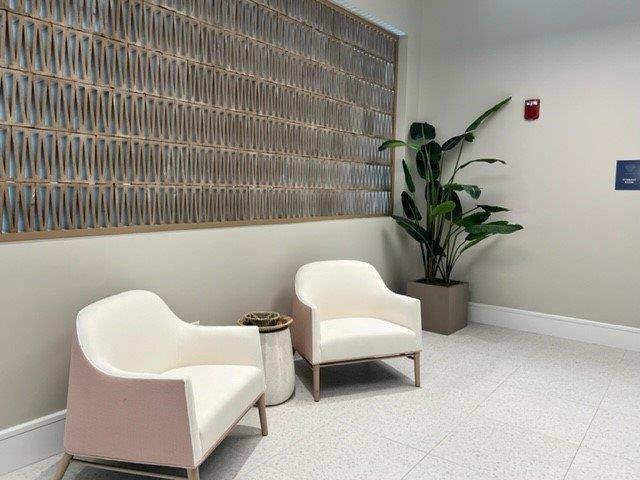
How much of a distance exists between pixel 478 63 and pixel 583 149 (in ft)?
4.00

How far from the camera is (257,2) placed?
3.22 meters

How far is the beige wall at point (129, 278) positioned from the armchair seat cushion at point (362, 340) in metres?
0.62

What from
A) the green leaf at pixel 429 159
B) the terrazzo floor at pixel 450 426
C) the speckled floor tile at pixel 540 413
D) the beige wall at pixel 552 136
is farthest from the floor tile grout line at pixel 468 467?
the green leaf at pixel 429 159

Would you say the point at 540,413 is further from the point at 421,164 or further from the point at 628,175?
the point at 421,164

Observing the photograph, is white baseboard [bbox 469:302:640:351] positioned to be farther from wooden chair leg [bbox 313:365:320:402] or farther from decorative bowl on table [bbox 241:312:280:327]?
decorative bowl on table [bbox 241:312:280:327]

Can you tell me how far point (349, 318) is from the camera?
10.9 ft

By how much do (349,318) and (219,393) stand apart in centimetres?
144

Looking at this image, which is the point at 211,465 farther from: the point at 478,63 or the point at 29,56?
the point at 478,63

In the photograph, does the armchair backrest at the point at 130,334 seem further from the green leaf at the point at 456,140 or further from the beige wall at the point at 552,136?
the beige wall at the point at 552,136

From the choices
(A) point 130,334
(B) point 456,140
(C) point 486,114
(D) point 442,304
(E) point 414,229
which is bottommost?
(D) point 442,304

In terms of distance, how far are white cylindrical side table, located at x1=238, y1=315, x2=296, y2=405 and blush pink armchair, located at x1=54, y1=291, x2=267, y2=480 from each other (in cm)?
41

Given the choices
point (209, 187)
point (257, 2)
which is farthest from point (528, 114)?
point (209, 187)

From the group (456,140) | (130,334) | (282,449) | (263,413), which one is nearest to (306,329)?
(263,413)

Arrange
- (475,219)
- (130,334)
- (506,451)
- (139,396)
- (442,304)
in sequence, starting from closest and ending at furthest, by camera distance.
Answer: (139,396), (130,334), (506,451), (475,219), (442,304)
